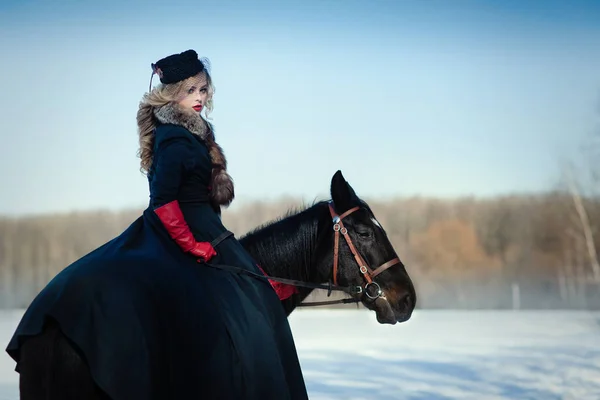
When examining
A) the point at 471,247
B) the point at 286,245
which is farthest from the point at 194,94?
the point at 471,247

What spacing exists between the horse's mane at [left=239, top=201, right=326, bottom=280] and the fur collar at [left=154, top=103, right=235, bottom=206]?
0.41m

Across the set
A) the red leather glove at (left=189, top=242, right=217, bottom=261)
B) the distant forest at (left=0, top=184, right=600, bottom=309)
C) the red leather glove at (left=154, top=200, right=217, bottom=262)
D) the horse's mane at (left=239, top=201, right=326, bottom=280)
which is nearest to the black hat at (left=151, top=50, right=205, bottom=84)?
the red leather glove at (left=154, top=200, right=217, bottom=262)

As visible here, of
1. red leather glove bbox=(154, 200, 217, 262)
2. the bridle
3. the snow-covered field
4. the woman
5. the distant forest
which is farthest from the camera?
the distant forest

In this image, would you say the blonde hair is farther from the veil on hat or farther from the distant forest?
the distant forest

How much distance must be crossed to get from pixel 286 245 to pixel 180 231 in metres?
0.72

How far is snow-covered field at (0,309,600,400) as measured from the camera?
20.9 ft

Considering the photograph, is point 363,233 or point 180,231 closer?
point 180,231

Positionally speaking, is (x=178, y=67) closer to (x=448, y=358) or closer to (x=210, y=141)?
(x=210, y=141)

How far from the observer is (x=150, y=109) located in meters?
2.84

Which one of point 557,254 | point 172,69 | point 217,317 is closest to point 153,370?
point 217,317

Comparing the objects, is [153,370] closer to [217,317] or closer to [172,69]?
[217,317]

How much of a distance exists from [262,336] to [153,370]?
391mm

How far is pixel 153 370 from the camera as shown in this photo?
2.36 m

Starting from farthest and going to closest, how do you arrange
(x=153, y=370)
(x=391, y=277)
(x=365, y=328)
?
(x=365, y=328) < (x=391, y=277) < (x=153, y=370)
